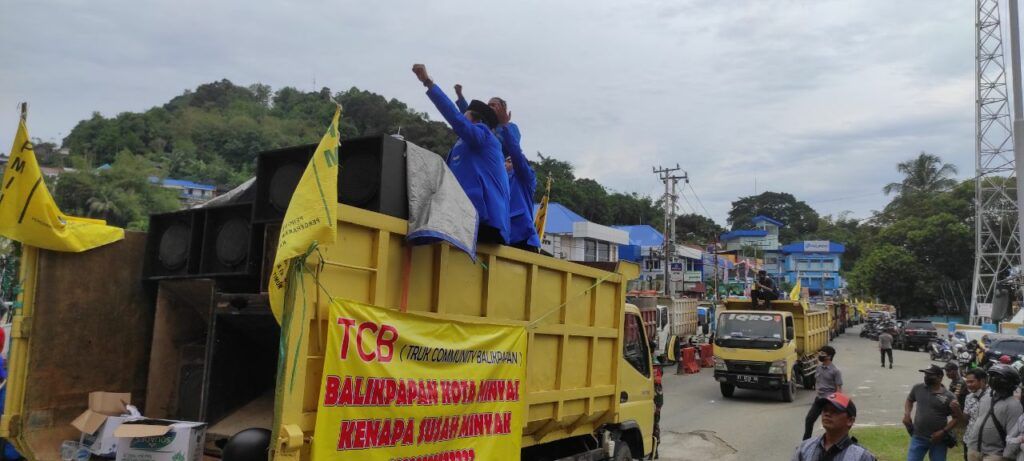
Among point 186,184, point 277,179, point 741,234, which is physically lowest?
point 277,179

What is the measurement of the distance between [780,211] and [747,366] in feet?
321

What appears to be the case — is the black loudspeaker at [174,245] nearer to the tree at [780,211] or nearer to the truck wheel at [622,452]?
the truck wheel at [622,452]

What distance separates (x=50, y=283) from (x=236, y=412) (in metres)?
1.30

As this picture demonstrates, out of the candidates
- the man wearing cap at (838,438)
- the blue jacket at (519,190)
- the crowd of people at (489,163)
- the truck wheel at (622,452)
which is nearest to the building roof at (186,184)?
the truck wheel at (622,452)

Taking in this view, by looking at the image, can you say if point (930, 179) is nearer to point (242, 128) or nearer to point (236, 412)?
point (236, 412)

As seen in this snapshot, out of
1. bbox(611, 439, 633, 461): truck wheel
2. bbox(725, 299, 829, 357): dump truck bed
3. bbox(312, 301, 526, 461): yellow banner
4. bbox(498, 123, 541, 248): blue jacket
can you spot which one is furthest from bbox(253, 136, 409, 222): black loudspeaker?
bbox(725, 299, 829, 357): dump truck bed

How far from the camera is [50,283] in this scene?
13.2 feet

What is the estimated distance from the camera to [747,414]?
13.3m

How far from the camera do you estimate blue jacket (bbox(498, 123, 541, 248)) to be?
5160 mm

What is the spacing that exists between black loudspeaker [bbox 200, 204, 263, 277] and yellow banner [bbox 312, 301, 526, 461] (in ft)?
3.09

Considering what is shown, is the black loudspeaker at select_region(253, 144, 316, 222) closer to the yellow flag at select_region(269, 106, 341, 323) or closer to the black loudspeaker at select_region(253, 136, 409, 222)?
the black loudspeaker at select_region(253, 136, 409, 222)

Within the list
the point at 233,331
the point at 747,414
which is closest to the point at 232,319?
the point at 233,331

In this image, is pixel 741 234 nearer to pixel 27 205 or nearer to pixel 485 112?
pixel 485 112

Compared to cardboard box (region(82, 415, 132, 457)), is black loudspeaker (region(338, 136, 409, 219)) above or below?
above
